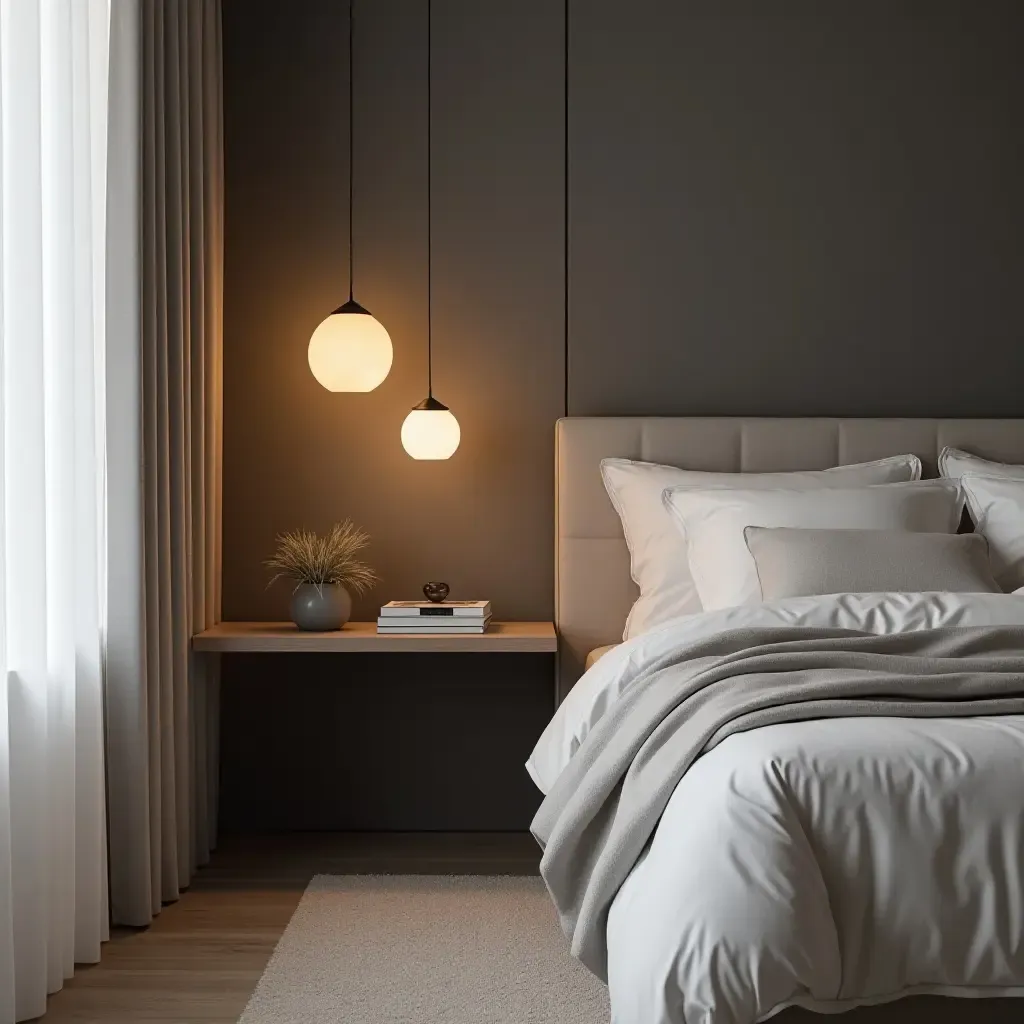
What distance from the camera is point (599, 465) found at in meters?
A: 3.85

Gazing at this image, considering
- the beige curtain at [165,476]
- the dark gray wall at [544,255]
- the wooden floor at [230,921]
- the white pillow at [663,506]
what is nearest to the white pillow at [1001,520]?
the white pillow at [663,506]

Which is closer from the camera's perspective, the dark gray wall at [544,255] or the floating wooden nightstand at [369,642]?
the floating wooden nightstand at [369,642]

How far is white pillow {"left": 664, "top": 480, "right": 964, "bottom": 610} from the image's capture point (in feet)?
11.1

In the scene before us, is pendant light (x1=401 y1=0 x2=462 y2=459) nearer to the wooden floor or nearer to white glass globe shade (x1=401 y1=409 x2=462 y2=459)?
white glass globe shade (x1=401 y1=409 x2=462 y2=459)

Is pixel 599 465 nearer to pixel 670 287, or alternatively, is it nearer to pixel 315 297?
pixel 670 287

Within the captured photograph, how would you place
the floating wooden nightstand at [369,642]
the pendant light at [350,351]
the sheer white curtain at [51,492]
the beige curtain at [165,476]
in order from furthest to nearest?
the pendant light at [350,351] → the floating wooden nightstand at [369,642] → the beige curtain at [165,476] → the sheer white curtain at [51,492]

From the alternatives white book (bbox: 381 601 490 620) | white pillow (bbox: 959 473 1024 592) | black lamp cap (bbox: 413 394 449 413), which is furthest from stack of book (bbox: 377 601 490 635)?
white pillow (bbox: 959 473 1024 592)

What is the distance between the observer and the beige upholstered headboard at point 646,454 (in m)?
3.83

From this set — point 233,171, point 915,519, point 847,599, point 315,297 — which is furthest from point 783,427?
point 233,171

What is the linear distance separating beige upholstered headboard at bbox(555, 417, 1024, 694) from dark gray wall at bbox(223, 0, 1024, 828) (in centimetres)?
15

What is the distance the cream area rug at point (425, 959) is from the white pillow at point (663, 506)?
0.86 metres

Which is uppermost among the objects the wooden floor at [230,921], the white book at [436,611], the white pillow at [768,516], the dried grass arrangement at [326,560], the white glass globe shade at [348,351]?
the white glass globe shade at [348,351]

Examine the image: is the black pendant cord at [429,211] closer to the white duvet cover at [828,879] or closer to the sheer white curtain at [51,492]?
the sheer white curtain at [51,492]

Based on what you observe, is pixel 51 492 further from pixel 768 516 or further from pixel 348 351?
pixel 768 516
